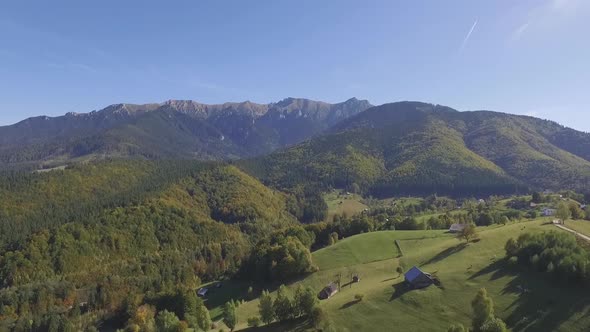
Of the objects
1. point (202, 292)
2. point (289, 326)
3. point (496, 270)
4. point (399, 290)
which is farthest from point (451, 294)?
point (202, 292)

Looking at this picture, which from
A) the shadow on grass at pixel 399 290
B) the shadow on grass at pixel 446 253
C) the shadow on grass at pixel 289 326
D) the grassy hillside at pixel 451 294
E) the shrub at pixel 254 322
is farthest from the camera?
the shadow on grass at pixel 446 253

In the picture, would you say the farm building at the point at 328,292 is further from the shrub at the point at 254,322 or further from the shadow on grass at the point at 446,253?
the shadow on grass at the point at 446,253

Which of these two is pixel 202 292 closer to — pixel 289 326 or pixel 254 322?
pixel 254 322

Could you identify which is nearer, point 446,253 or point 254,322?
point 254,322

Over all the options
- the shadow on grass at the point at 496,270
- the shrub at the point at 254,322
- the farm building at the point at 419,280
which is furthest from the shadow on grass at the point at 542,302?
the shrub at the point at 254,322

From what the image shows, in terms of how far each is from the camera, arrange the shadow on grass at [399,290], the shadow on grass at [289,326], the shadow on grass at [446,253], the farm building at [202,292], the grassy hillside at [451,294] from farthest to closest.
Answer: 1. the farm building at [202,292]
2. the shadow on grass at [446,253]
3. the shadow on grass at [399,290]
4. the shadow on grass at [289,326]
5. the grassy hillside at [451,294]

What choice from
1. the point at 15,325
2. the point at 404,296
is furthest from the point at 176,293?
the point at 404,296

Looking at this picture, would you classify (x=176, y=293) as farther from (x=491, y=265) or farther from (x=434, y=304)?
(x=491, y=265)
